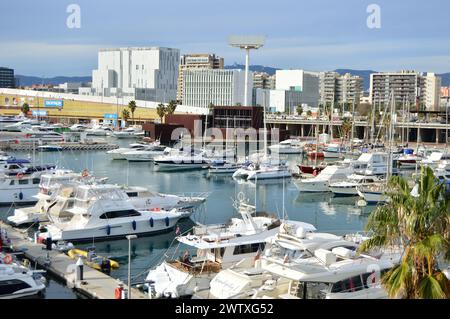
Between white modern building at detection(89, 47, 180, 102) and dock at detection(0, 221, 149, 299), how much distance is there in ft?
467

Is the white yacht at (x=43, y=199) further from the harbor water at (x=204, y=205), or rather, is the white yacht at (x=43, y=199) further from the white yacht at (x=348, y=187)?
the white yacht at (x=348, y=187)

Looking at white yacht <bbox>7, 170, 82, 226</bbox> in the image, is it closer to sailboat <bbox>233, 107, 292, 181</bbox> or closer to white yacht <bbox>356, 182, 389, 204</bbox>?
white yacht <bbox>356, 182, 389, 204</bbox>

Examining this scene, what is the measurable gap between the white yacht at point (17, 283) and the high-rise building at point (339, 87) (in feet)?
550

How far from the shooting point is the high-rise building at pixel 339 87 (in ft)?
595

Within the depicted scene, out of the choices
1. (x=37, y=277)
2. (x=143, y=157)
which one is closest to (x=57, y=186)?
(x=37, y=277)

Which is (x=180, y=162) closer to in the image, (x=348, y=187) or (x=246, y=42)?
(x=348, y=187)

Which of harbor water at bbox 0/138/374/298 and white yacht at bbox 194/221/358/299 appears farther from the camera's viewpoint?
harbor water at bbox 0/138/374/298

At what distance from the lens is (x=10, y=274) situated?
638 inches

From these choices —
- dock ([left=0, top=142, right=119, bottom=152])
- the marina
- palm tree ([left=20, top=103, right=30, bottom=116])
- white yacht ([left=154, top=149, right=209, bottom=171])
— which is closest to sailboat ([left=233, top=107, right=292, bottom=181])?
the marina

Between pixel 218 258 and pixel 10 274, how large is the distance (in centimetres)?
557

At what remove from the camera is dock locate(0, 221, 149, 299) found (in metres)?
16.1

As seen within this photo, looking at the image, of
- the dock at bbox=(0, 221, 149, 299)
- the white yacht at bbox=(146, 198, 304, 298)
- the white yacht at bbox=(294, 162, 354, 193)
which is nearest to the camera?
the dock at bbox=(0, 221, 149, 299)

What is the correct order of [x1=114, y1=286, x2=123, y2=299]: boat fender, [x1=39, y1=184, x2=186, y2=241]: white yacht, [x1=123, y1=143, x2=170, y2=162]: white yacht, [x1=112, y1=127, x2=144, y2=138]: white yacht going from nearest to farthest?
[x1=114, y1=286, x2=123, y2=299]: boat fender < [x1=39, y1=184, x2=186, y2=241]: white yacht < [x1=123, y1=143, x2=170, y2=162]: white yacht < [x1=112, y1=127, x2=144, y2=138]: white yacht

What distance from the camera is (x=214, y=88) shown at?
457 feet
